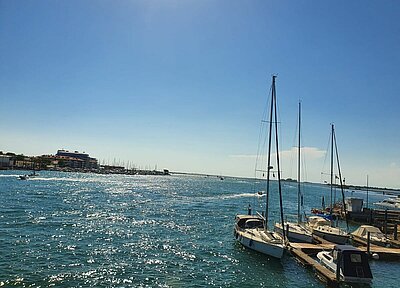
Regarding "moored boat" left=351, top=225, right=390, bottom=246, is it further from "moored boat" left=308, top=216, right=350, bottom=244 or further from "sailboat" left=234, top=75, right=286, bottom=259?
"sailboat" left=234, top=75, right=286, bottom=259

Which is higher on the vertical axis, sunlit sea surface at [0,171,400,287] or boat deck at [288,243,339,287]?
boat deck at [288,243,339,287]

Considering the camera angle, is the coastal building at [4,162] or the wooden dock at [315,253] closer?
the wooden dock at [315,253]

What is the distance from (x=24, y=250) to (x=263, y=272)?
19.2 m

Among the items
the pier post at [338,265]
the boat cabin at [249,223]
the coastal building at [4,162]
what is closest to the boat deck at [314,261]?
the pier post at [338,265]

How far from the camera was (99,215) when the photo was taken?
1921 inches

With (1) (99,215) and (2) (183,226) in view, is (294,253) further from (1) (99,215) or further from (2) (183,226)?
(1) (99,215)

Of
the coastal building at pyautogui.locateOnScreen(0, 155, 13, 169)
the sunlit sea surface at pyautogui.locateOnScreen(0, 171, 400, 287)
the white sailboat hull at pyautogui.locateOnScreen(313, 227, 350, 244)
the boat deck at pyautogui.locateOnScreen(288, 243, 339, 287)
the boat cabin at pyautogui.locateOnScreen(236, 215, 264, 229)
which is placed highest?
Answer: the coastal building at pyautogui.locateOnScreen(0, 155, 13, 169)

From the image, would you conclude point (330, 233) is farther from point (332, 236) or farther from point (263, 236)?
point (263, 236)

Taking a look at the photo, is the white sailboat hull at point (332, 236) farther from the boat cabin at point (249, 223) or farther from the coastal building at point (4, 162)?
the coastal building at point (4, 162)

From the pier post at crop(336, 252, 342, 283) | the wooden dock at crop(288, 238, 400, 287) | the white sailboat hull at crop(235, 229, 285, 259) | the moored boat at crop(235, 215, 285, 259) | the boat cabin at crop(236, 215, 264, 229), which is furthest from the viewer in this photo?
the boat cabin at crop(236, 215, 264, 229)

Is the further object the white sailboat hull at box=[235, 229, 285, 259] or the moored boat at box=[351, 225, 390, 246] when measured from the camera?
the moored boat at box=[351, 225, 390, 246]

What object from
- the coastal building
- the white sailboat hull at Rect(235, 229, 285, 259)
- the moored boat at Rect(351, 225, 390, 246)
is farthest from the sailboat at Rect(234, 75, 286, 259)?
the coastal building

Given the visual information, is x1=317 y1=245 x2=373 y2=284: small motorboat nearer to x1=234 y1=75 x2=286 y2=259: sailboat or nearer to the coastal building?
x1=234 y1=75 x2=286 y2=259: sailboat

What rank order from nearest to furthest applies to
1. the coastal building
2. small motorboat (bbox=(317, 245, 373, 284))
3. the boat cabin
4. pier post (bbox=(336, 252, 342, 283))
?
pier post (bbox=(336, 252, 342, 283)), small motorboat (bbox=(317, 245, 373, 284)), the boat cabin, the coastal building
